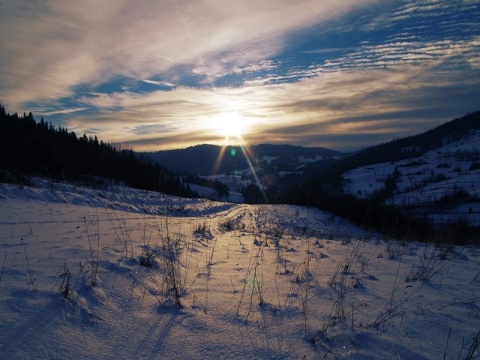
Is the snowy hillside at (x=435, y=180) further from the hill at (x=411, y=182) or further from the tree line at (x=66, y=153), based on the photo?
the tree line at (x=66, y=153)

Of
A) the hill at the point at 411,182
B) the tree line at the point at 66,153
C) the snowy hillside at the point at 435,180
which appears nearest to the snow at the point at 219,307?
the hill at the point at 411,182

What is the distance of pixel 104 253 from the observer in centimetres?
423

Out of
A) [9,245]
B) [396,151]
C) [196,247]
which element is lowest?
[196,247]

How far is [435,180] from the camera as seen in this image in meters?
108

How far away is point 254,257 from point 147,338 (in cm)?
322

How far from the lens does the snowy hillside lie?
77.5 metres

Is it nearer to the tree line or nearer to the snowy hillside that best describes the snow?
the tree line

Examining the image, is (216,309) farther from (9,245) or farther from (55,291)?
(9,245)

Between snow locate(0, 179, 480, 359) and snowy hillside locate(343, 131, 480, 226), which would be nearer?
snow locate(0, 179, 480, 359)

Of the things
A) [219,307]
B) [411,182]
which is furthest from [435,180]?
[219,307]

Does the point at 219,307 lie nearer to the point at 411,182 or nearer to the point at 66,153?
the point at 66,153

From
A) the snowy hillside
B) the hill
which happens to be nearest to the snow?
the hill

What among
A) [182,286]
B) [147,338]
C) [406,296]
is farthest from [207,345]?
[406,296]

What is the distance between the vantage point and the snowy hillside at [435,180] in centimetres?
7750
